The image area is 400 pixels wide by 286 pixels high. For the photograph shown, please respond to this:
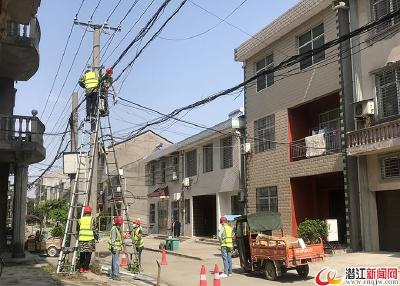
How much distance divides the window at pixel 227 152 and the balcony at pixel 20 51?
12.4 meters

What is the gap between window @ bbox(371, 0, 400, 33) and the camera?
1741 cm

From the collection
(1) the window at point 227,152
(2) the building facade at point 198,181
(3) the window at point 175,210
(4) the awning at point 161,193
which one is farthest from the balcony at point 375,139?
(4) the awning at point 161,193

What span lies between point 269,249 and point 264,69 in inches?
492

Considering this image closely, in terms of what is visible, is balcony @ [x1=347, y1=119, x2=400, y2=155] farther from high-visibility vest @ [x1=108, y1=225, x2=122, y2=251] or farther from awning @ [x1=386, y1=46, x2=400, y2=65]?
high-visibility vest @ [x1=108, y1=225, x2=122, y2=251]

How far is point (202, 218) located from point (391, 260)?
20150 millimetres

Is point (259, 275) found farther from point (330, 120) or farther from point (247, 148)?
point (247, 148)

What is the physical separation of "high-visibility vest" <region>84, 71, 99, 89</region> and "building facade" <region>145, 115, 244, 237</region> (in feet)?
31.3

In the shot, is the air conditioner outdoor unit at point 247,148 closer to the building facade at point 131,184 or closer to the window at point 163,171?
the window at point 163,171

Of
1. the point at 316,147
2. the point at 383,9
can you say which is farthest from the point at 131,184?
the point at 383,9

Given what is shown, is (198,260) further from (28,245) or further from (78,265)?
(28,245)

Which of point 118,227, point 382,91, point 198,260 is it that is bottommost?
point 198,260

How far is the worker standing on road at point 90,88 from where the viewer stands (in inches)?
716

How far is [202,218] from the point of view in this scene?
34.8 m

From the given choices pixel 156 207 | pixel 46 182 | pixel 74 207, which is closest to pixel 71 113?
pixel 74 207
